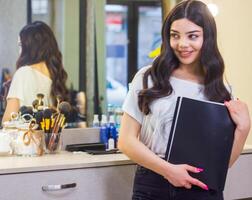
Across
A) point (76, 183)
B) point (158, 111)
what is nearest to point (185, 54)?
point (158, 111)

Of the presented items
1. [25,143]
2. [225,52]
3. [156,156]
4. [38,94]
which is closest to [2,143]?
[25,143]

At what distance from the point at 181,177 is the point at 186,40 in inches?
16.6

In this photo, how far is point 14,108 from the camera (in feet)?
6.47

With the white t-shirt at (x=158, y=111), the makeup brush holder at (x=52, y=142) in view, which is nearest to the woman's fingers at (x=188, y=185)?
the white t-shirt at (x=158, y=111)

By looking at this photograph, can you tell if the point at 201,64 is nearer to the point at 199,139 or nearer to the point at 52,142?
the point at 199,139

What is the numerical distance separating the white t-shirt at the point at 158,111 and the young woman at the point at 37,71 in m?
0.64

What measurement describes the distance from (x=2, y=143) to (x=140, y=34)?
843 millimetres

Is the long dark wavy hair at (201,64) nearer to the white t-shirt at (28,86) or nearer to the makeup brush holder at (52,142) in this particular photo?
the makeup brush holder at (52,142)

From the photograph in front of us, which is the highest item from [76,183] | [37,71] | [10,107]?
[37,71]

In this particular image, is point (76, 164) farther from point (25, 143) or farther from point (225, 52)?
point (225, 52)

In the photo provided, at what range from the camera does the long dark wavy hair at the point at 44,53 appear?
78.2 inches

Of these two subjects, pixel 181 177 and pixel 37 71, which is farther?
pixel 37 71

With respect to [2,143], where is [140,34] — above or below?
above

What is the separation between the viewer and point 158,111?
57.5 inches
